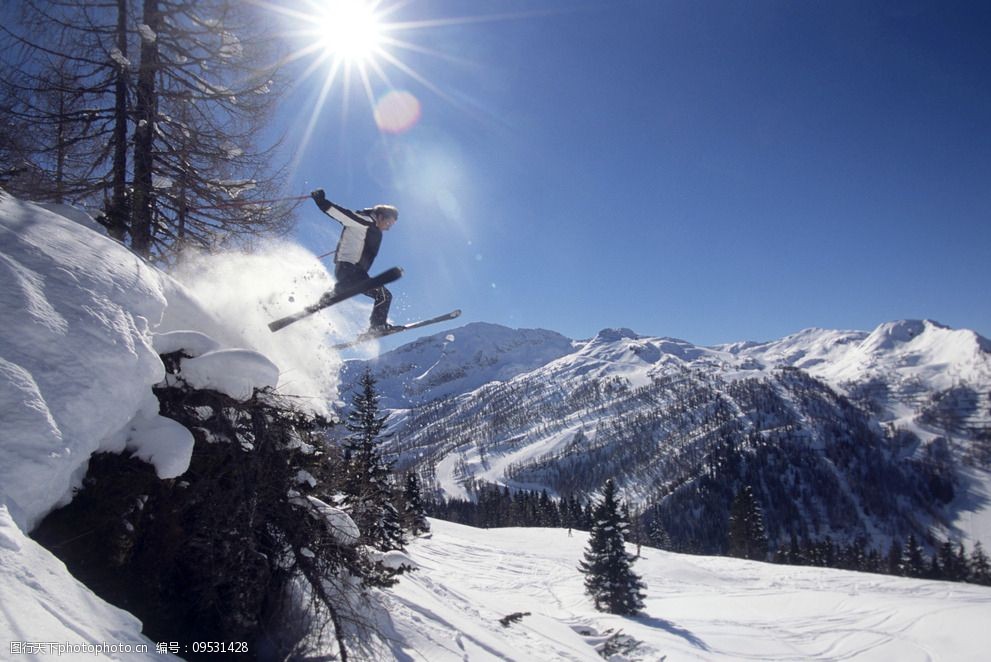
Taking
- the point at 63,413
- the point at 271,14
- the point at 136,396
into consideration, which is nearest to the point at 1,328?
the point at 63,413

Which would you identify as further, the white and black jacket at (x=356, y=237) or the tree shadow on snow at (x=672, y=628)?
the tree shadow on snow at (x=672, y=628)

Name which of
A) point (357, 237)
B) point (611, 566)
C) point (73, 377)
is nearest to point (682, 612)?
point (611, 566)

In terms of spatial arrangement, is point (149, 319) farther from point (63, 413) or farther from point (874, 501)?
point (874, 501)

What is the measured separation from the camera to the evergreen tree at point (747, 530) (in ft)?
189

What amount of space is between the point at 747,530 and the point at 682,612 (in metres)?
35.2

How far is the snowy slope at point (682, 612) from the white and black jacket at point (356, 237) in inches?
266

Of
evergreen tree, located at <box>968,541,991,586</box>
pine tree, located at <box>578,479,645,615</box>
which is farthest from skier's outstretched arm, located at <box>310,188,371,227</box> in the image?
evergreen tree, located at <box>968,541,991,586</box>

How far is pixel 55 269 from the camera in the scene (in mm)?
4293

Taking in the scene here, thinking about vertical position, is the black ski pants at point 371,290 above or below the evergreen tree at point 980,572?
above

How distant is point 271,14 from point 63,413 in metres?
8.06

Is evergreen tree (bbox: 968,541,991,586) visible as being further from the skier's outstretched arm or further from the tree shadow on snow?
the skier's outstretched arm

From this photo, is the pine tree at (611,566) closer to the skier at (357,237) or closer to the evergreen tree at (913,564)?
the skier at (357,237)

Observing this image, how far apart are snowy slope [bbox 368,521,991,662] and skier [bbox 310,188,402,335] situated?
21.4ft

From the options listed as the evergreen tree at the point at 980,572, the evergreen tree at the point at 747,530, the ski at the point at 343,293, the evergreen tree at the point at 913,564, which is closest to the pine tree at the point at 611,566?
the ski at the point at 343,293
